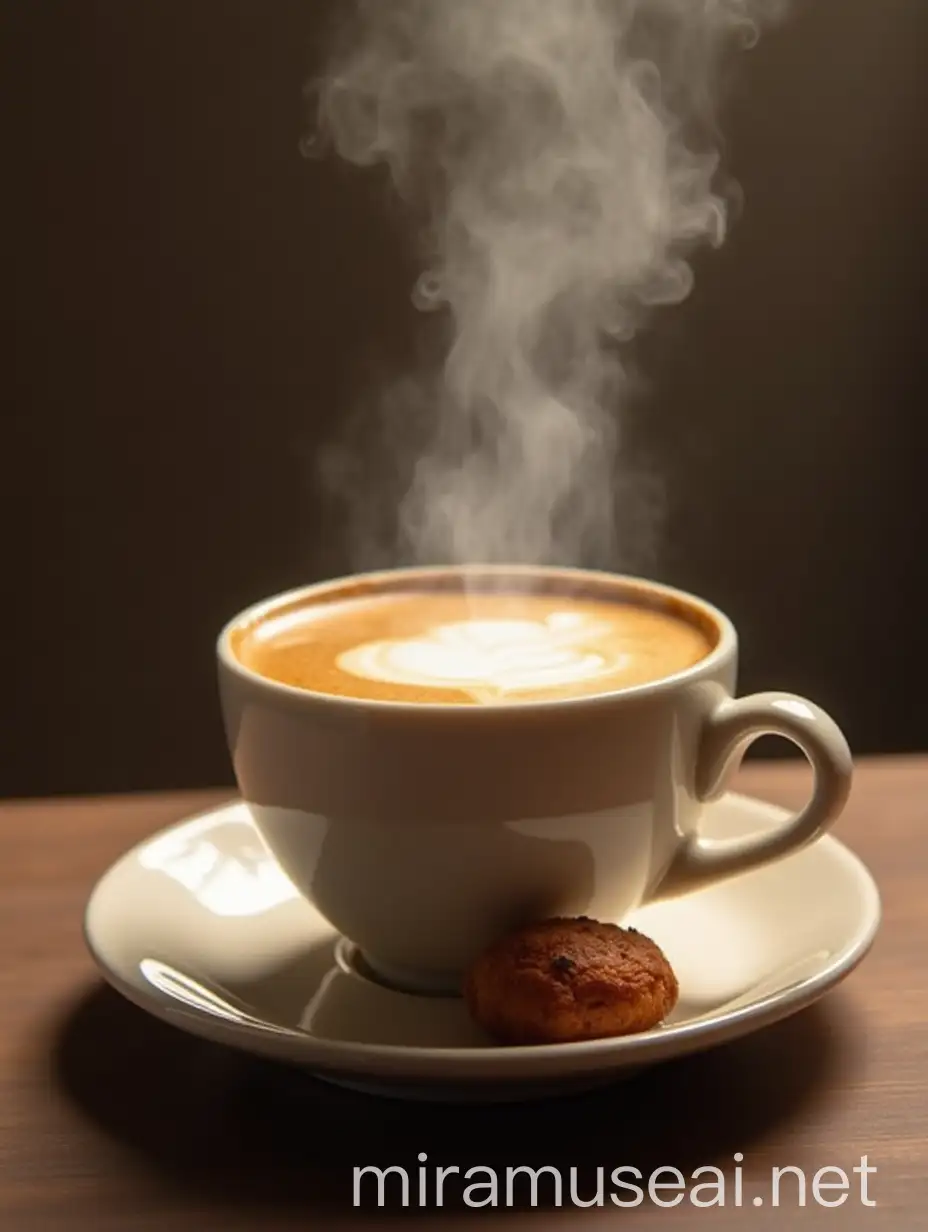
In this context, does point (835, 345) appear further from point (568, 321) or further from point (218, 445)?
point (218, 445)

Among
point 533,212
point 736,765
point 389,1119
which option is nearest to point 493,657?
point 736,765

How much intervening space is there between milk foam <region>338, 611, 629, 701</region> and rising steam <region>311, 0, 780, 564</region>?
0.42 m

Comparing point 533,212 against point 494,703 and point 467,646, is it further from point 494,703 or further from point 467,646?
point 494,703

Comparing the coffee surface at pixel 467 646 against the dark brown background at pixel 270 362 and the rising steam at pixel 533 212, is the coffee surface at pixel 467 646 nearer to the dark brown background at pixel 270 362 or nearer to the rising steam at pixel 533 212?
the rising steam at pixel 533 212

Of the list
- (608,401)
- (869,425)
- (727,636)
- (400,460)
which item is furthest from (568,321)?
(727,636)

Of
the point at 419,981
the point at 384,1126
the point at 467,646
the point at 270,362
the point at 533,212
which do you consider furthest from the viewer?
the point at 270,362

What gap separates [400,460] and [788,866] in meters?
1.29

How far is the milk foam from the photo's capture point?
80 cm

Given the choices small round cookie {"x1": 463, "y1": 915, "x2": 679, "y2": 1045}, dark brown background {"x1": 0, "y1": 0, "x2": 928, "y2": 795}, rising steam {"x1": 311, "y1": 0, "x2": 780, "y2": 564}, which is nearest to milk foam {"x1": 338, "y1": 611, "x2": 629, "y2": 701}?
small round cookie {"x1": 463, "y1": 915, "x2": 679, "y2": 1045}

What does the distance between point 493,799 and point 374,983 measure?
138 mm

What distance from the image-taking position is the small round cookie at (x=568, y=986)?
0.67 metres

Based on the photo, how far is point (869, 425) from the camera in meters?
2.06

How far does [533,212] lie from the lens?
1735 mm

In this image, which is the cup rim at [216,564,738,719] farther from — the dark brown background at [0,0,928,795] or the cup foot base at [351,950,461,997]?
the dark brown background at [0,0,928,795]
